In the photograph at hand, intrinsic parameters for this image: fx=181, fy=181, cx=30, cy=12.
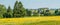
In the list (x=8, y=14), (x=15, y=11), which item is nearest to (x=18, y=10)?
(x=15, y=11)

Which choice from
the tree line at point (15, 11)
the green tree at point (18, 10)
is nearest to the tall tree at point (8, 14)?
the tree line at point (15, 11)

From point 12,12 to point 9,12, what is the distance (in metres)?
1.39

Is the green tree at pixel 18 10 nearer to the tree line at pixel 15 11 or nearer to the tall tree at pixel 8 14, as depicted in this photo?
the tree line at pixel 15 11

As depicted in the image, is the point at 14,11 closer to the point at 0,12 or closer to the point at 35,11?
the point at 0,12

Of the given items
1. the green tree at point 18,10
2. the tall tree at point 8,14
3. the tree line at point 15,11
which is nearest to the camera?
the tall tree at point 8,14

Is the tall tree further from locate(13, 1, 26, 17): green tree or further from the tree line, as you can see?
locate(13, 1, 26, 17): green tree

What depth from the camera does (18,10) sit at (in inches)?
1940

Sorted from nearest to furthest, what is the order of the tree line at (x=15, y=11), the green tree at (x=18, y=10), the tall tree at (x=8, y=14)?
the tall tree at (x=8, y=14), the tree line at (x=15, y=11), the green tree at (x=18, y=10)

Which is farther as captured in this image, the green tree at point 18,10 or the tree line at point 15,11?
the green tree at point 18,10

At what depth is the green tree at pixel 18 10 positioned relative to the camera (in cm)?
4741

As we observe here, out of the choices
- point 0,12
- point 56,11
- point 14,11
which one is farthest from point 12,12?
point 56,11

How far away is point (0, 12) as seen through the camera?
151ft

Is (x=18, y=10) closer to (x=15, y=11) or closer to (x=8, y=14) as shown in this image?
(x=15, y=11)

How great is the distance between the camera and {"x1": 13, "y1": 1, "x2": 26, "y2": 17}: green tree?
4741 cm
